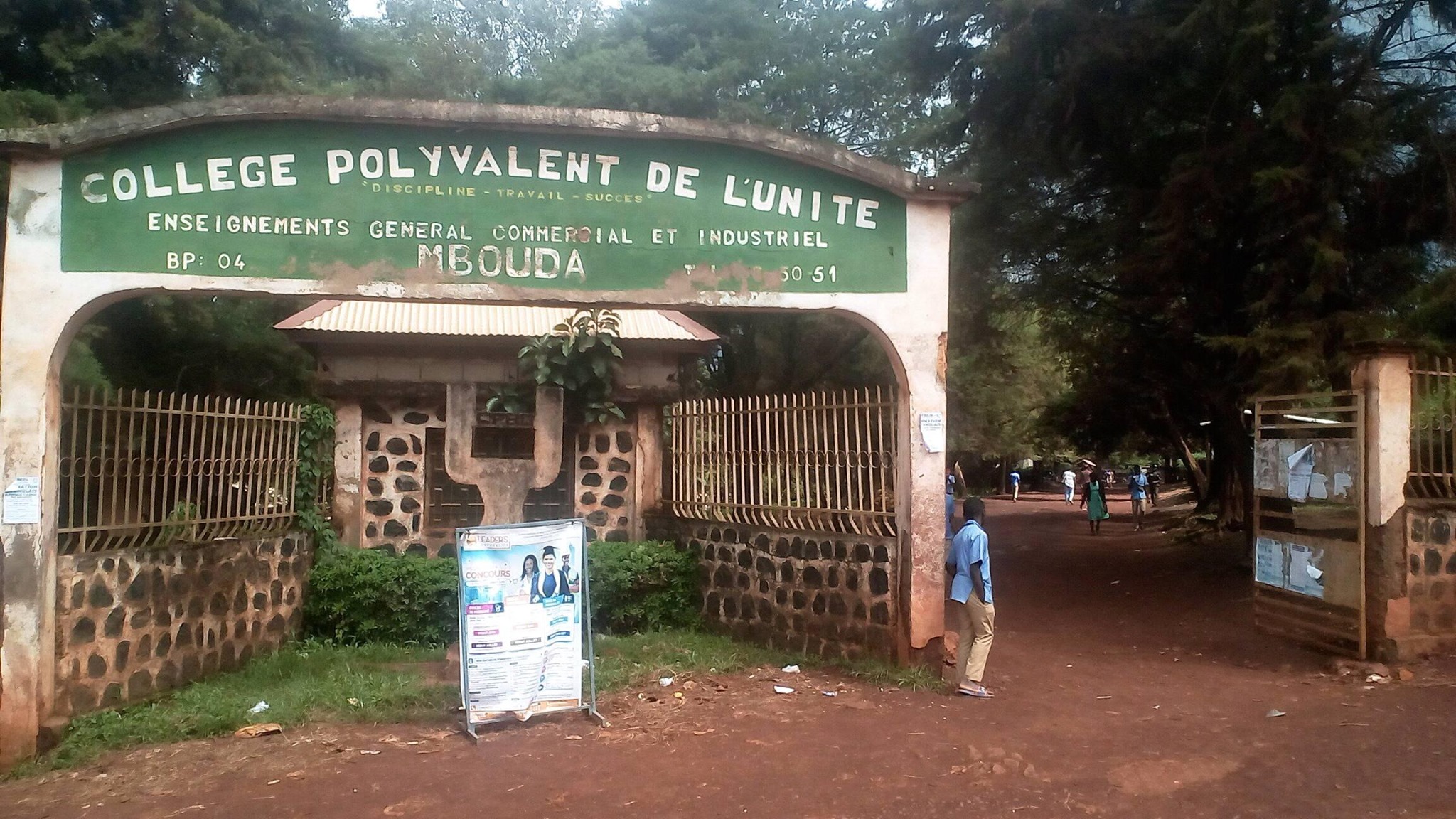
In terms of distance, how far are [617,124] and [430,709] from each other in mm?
4105

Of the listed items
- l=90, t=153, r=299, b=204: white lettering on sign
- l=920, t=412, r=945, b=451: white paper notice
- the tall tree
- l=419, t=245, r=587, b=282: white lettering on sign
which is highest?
the tall tree

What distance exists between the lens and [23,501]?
6070 mm

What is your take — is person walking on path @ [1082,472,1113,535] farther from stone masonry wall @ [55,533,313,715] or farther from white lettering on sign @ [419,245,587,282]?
stone masonry wall @ [55,533,313,715]

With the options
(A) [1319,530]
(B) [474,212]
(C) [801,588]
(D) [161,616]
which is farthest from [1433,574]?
(D) [161,616]

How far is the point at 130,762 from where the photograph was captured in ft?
19.4

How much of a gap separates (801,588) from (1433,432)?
16.5 feet

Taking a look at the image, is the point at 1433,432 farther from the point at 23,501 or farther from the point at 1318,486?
the point at 23,501

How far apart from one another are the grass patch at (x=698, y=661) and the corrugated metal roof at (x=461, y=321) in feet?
11.3

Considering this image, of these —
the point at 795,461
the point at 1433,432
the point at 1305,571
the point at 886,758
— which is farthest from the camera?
the point at 795,461

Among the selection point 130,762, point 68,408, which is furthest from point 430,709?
point 68,408

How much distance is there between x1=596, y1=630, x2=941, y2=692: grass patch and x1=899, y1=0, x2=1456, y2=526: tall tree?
432cm

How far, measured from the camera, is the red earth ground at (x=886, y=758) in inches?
203

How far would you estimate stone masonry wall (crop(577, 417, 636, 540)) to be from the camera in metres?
11.4

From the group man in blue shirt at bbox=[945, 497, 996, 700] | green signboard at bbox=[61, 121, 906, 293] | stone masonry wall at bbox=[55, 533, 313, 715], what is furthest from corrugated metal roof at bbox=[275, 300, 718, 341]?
man in blue shirt at bbox=[945, 497, 996, 700]
